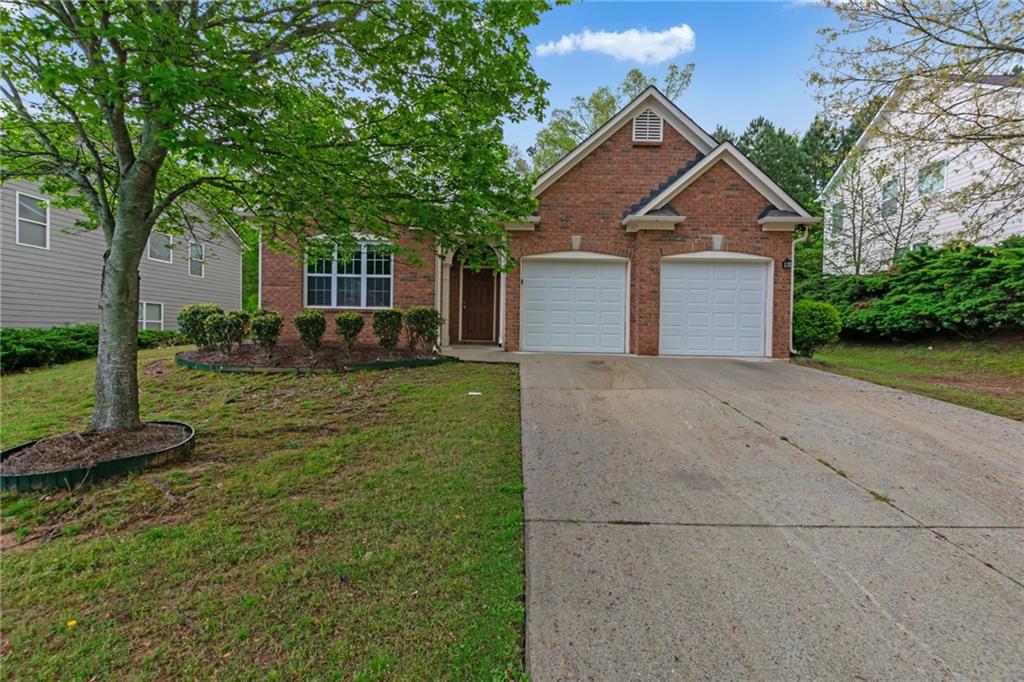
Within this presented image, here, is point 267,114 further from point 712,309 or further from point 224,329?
point 712,309

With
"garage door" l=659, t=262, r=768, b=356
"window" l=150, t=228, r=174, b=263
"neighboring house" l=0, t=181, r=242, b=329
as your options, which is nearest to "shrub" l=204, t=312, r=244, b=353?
"neighboring house" l=0, t=181, r=242, b=329

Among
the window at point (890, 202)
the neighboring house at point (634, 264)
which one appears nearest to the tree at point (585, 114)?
the window at point (890, 202)

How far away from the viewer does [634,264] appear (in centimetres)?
1112

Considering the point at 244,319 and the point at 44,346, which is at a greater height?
the point at 244,319

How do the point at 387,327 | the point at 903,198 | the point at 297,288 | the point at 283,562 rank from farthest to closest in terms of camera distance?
the point at 903,198 → the point at 297,288 → the point at 387,327 → the point at 283,562

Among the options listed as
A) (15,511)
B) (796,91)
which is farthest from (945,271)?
(15,511)

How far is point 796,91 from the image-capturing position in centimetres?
955

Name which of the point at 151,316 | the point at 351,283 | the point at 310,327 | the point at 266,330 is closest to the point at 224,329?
the point at 266,330

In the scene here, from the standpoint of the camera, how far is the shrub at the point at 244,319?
9.04m

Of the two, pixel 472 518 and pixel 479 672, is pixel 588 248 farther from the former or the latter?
pixel 479 672

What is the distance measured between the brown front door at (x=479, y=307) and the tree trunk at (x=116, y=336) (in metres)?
9.00

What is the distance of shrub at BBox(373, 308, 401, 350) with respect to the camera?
9477 mm

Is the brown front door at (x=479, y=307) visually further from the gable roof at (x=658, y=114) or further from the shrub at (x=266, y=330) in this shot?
the shrub at (x=266, y=330)

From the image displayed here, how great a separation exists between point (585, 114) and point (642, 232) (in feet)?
57.4
